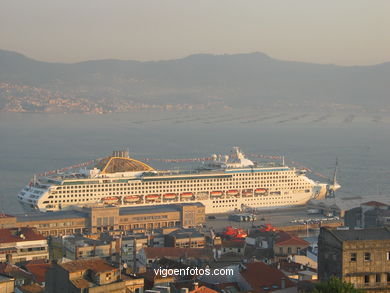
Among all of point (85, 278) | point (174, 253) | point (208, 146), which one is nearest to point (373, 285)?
point (85, 278)

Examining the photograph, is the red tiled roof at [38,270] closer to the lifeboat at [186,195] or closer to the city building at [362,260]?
the city building at [362,260]

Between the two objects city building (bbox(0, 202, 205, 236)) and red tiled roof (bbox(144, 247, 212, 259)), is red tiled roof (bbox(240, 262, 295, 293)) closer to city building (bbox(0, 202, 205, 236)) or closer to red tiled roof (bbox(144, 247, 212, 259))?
red tiled roof (bbox(144, 247, 212, 259))

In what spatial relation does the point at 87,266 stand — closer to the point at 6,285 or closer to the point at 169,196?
the point at 6,285

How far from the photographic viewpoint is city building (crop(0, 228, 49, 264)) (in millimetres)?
21453

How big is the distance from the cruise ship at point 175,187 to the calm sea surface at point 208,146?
323 centimetres

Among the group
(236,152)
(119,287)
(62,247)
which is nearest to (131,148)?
(236,152)

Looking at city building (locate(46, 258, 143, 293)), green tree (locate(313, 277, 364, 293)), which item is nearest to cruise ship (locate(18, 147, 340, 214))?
city building (locate(46, 258, 143, 293))

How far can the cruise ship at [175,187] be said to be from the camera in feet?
116

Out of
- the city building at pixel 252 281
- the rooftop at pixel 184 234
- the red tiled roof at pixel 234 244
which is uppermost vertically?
the city building at pixel 252 281

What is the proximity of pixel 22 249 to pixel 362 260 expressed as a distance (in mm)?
11498

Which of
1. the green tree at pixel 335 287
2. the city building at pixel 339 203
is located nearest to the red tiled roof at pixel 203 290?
the green tree at pixel 335 287

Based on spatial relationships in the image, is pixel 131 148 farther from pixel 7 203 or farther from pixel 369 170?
pixel 7 203

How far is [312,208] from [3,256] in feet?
62.2

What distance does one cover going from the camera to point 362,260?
41.6 feet
